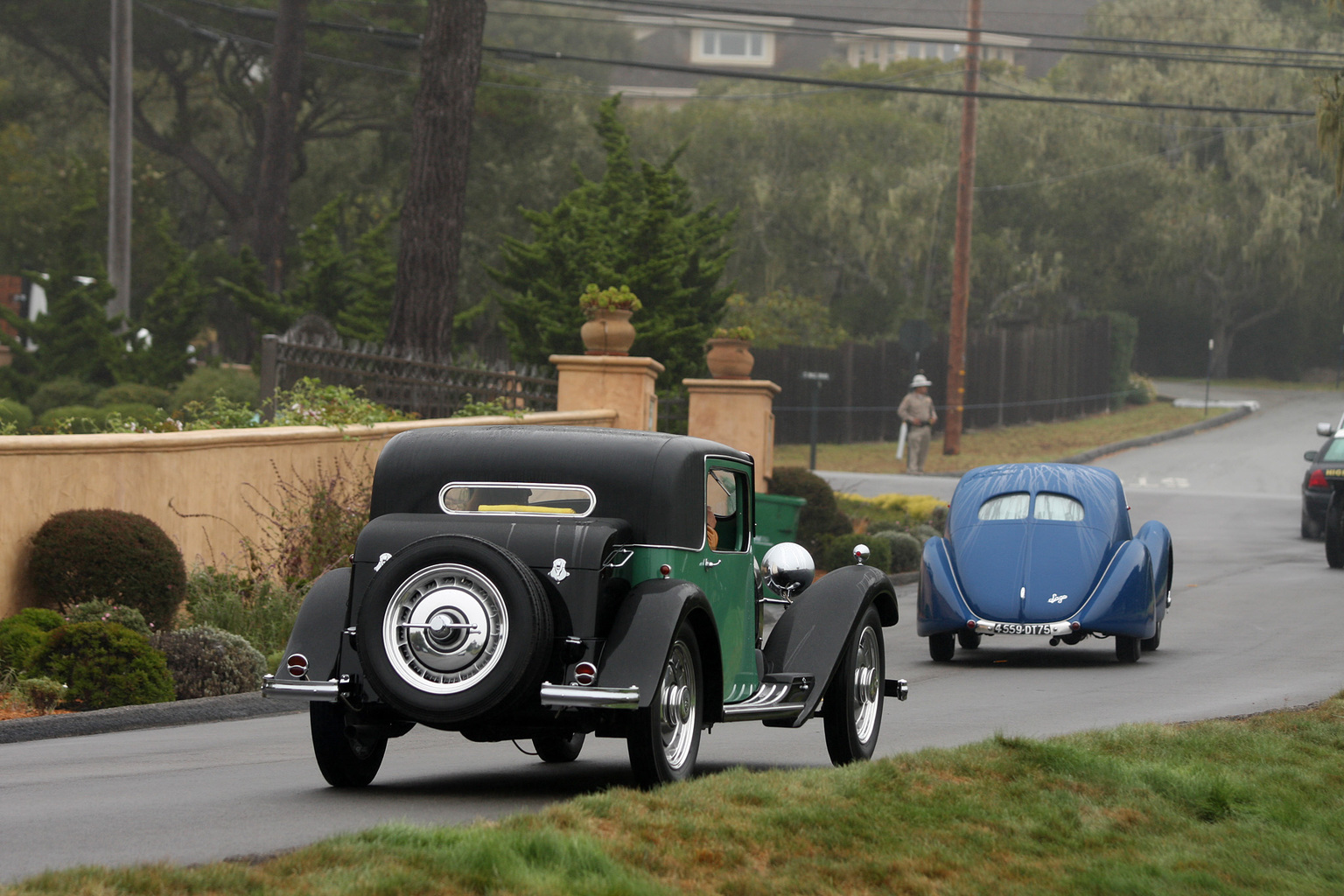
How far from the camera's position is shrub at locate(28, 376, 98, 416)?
28.7 metres

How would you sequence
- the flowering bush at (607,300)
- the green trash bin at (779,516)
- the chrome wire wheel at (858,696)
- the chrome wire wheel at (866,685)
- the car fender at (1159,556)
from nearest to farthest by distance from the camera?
the chrome wire wheel at (858,696), the chrome wire wheel at (866,685), the car fender at (1159,556), the green trash bin at (779,516), the flowering bush at (607,300)

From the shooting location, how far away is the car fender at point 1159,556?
15289 millimetres

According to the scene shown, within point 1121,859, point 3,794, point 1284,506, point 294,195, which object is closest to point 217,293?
point 294,195

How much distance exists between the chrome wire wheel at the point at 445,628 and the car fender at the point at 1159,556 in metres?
9.10

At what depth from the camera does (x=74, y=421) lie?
17.8m

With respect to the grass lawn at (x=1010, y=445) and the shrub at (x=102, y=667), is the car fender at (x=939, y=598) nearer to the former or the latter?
the shrub at (x=102, y=667)

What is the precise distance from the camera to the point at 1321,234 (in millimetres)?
58469

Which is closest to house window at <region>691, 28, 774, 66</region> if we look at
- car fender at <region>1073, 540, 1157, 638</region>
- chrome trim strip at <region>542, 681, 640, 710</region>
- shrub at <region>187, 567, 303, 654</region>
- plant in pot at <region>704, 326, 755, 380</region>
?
plant in pot at <region>704, 326, 755, 380</region>

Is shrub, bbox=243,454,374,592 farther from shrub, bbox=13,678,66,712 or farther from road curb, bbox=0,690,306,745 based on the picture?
shrub, bbox=13,678,66,712

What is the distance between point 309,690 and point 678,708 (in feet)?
5.48

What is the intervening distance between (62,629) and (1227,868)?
8.04 m

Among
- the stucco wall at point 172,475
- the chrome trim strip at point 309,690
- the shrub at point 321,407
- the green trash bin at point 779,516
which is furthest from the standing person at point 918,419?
the chrome trim strip at point 309,690

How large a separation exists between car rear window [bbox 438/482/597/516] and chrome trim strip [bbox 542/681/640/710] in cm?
102

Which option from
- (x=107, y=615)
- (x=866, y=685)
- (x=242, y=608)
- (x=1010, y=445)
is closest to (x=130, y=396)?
(x=242, y=608)
